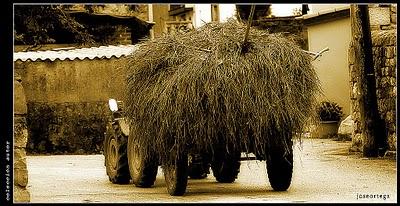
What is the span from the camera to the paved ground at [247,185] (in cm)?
905

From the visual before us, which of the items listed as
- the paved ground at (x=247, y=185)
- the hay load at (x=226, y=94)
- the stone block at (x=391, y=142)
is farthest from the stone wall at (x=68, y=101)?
the hay load at (x=226, y=94)

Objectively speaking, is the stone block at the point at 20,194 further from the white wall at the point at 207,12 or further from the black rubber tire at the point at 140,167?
the white wall at the point at 207,12

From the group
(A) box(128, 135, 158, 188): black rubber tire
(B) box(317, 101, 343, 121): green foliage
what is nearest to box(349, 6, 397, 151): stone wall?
(A) box(128, 135, 158, 188): black rubber tire

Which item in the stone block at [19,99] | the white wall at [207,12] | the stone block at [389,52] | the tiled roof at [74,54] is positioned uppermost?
the white wall at [207,12]

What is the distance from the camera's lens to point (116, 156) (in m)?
11.5

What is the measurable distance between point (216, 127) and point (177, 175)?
825mm

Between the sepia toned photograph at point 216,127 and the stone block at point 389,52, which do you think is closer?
the sepia toned photograph at point 216,127

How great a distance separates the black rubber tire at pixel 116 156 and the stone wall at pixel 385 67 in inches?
179

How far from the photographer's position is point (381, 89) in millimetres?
14461

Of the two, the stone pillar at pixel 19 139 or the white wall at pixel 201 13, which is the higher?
the white wall at pixel 201 13

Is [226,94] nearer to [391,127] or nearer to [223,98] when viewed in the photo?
[223,98]

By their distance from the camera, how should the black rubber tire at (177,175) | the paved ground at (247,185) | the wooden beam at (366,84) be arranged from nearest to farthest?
1. the paved ground at (247,185)
2. the black rubber tire at (177,175)
3. the wooden beam at (366,84)

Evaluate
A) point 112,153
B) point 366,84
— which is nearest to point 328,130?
point 366,84

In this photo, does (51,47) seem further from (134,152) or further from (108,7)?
(134,152)
